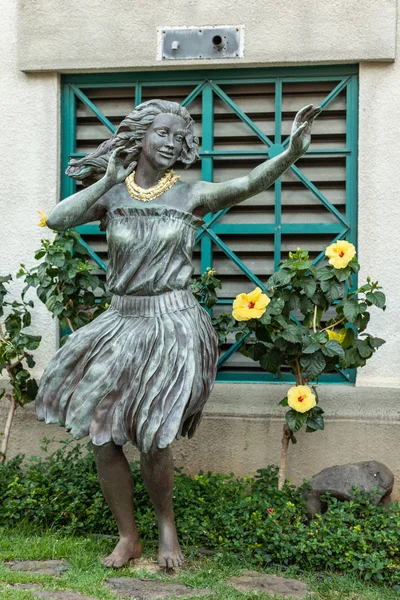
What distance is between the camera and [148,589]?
11.8 feet

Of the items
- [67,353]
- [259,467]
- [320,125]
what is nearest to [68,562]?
[67,353]

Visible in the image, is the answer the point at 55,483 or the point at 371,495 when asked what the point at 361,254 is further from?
the point at 55,483

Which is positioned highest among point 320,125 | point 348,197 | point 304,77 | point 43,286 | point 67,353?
point 304,77

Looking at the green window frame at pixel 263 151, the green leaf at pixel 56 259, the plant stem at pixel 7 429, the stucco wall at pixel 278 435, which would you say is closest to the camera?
the green leaf at pixel 56 259

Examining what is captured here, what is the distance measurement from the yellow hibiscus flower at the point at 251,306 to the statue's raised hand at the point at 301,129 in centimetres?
104

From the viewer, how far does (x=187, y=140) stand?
3.95 meters

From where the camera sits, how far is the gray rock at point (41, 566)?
3.86m

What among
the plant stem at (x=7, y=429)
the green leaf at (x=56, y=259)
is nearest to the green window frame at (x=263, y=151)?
the green leaf at (x=56, y=259)

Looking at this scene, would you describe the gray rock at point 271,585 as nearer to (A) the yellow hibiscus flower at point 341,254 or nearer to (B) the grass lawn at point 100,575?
(B) the grass lawn at point 100,575

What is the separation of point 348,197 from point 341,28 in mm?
1122

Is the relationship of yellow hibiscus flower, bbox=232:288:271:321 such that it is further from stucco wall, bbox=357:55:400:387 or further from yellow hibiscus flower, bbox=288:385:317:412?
stucco wall, bbox=357:55:400:387

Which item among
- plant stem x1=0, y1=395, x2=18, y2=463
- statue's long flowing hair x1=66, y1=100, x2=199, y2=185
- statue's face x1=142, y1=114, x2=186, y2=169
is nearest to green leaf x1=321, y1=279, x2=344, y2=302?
statue's long flowing hair x1=66, y1=100, x2=199, y2=185

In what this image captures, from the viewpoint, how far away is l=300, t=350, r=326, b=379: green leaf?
14.4 feet

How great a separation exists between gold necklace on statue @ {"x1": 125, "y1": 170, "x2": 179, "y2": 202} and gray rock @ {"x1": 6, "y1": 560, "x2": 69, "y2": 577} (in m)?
1.93
